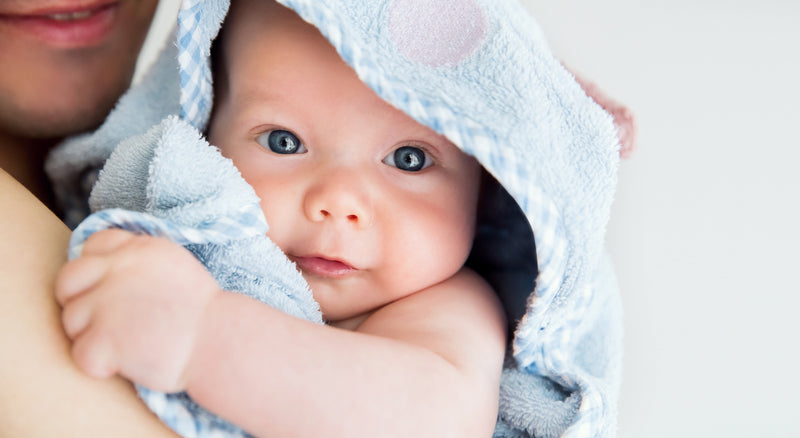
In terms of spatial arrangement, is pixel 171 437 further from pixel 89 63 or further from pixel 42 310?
pixel 89 63

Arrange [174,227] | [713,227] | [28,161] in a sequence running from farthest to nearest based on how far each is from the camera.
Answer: [713,227]
[28,161]
[174,227]

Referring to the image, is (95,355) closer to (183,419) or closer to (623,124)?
(183,419)

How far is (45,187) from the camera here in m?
1.24

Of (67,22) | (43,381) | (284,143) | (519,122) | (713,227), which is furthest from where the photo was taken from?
(713,227)

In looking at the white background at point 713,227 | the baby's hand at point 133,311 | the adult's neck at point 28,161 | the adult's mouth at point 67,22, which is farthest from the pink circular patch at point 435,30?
the white background at point 713,227

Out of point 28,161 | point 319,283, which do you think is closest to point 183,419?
point 319,283

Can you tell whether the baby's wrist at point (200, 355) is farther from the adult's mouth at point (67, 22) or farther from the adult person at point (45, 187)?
the adult's mouth at point (67, 22)

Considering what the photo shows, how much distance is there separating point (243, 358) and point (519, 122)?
0.40 meters

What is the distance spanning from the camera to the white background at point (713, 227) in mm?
1687

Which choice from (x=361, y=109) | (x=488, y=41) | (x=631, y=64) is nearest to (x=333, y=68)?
(x=361, y=109)

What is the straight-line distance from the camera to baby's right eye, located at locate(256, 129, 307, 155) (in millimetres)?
906

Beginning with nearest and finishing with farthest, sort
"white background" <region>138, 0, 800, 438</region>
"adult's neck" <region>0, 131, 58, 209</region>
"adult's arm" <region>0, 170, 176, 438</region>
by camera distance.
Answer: "adult's arm" <region>0, 170, 176, 438</region>
"adult's neck" <region>0, 131, 58, 209</region>
"white background" <region>138, 0, 800, 438</region>

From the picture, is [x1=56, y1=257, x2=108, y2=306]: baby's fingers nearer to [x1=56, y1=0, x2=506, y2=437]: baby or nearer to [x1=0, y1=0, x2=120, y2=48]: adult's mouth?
[x1=56, y1=0, x2=506, y2=437]: baby

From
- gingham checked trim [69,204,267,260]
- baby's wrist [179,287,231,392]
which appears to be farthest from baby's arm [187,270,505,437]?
gingham checked trim [69,204,267,260]
